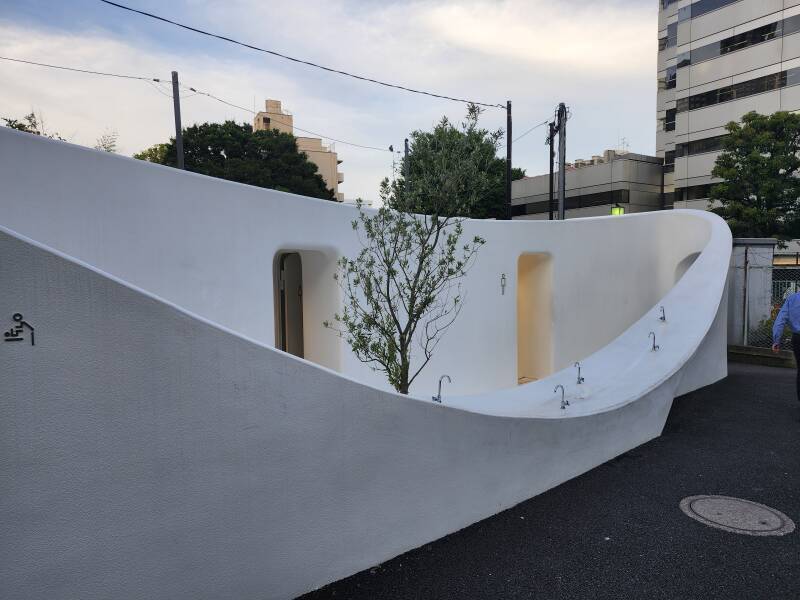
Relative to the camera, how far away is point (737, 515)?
13.4ft

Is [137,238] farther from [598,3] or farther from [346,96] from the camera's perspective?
[598,3]

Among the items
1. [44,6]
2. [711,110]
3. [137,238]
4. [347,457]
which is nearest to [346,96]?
[44,6]

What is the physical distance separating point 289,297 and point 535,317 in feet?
18.3

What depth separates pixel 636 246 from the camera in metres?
11.7

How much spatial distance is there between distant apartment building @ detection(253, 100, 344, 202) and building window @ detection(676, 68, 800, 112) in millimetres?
32261

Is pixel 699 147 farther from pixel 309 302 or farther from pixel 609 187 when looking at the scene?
pixel 309 302

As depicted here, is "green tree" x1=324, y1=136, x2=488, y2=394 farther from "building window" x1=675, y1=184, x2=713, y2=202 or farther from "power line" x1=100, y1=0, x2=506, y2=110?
"building window" x1=675, y1=184, x2=713, y2=202

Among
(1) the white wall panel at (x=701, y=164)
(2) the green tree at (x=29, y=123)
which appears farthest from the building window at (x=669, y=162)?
(2) the green tree at (x=29, y=123)

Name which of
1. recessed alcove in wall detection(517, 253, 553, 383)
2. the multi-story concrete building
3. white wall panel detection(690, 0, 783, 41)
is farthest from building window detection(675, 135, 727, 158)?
recessed alcove in wall detection(517, 253, 553, 383)

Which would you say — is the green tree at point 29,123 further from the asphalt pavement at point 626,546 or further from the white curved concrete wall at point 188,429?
the asphalt pavement at point 626,546

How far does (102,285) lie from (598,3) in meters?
14.5

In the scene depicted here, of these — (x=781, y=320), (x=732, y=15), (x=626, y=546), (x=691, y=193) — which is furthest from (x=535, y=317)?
(x=732, y=15)

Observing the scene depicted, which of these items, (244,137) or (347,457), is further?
(244,137)

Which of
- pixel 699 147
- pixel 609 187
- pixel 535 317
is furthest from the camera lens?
pixel 609 187
